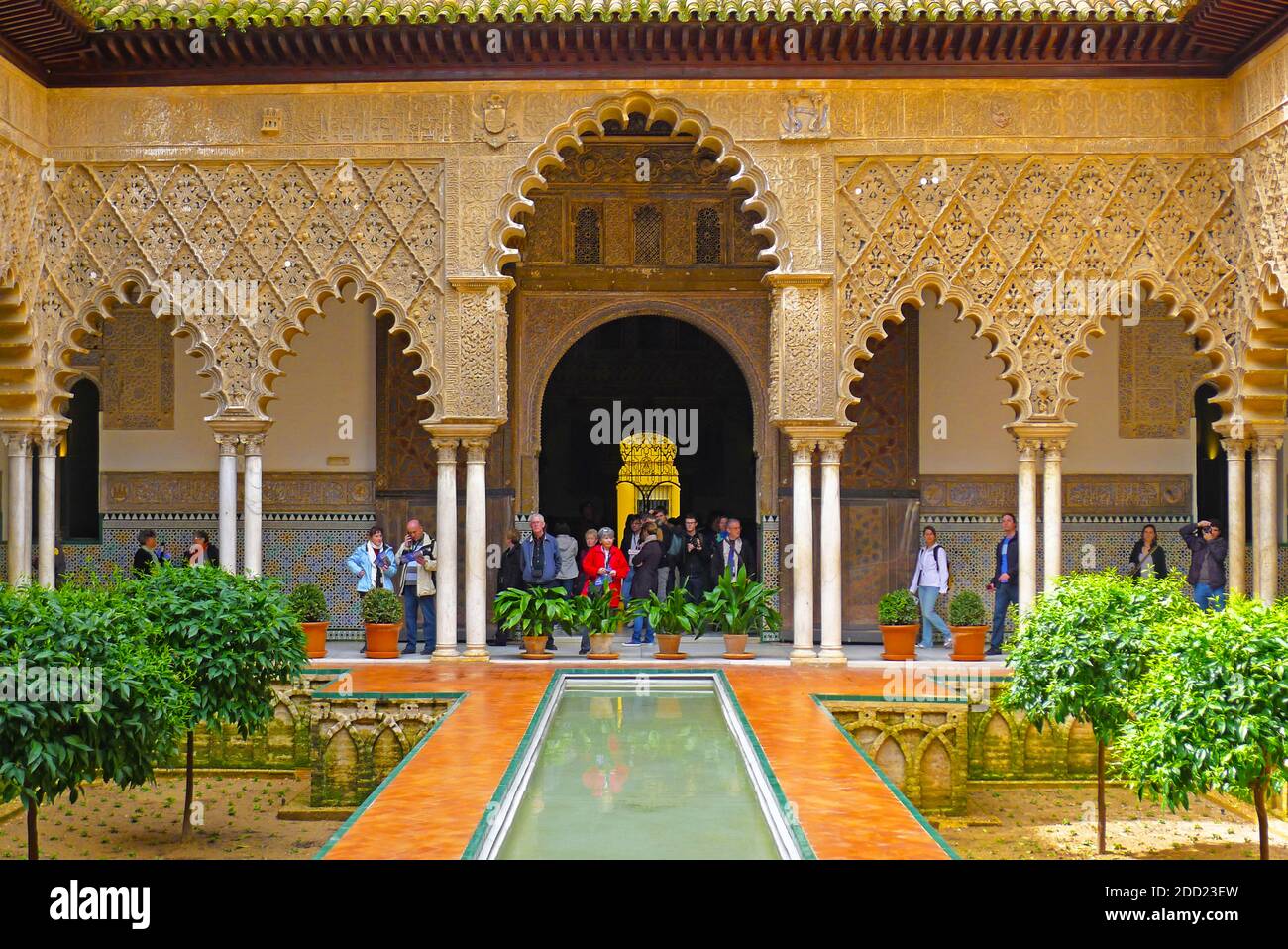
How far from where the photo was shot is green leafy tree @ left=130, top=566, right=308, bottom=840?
820cm

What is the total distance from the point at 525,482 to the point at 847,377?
3.90 metres

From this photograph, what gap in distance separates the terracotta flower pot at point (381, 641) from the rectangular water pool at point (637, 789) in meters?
2.65

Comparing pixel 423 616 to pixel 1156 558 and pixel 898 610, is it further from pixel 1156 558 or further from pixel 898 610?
pixel 1156 558

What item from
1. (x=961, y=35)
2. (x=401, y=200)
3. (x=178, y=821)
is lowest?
(x=178, y=821)

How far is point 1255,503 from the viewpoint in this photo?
1227 centimetres

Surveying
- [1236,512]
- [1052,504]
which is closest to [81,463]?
[1052,504]

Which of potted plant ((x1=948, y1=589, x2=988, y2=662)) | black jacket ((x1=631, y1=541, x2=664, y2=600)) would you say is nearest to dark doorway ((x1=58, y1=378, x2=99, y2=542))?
black jacket ((x1=631, y1=541, x2=664, y2=600))

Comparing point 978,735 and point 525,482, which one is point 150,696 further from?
point 525,482

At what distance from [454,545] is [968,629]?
14.6 ft

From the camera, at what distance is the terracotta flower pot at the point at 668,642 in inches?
486

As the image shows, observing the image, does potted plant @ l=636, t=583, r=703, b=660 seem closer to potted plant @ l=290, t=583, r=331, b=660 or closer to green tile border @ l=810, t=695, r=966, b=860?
green tile border @ l=810, t=695, r=966, b=860
